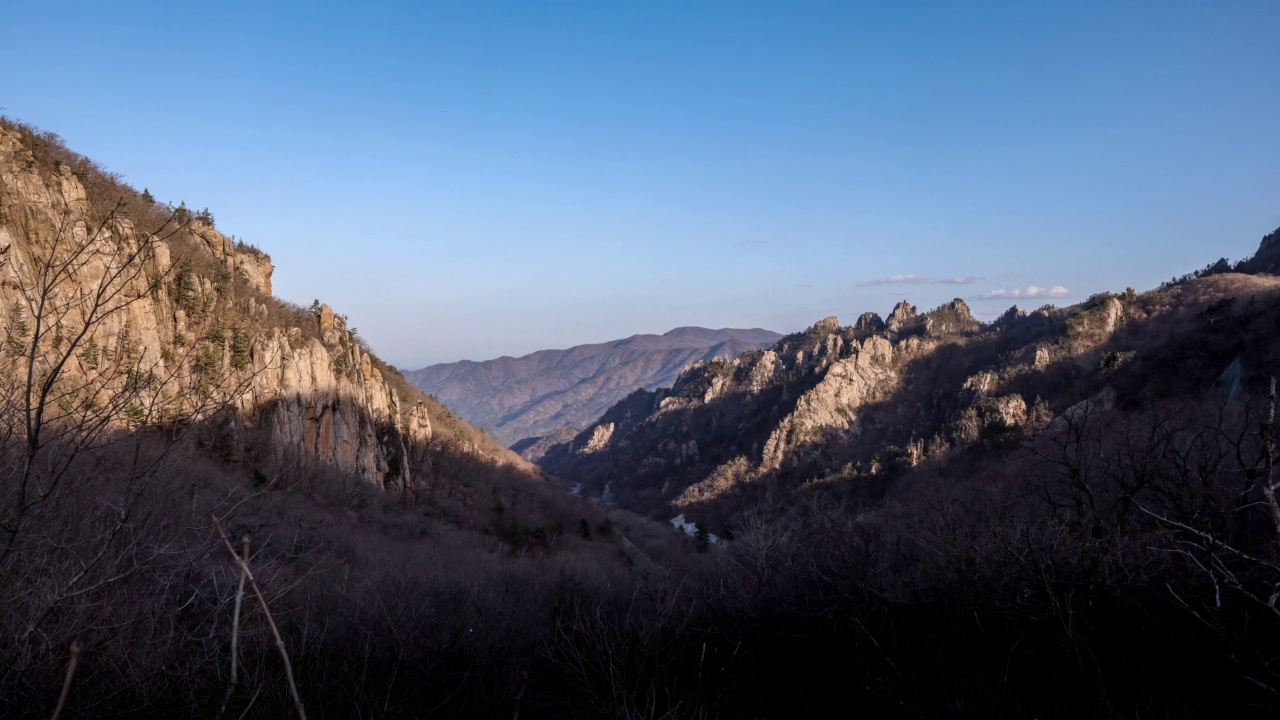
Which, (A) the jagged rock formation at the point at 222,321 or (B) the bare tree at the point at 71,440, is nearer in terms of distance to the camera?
(B) the bare tree at the point at 71,440

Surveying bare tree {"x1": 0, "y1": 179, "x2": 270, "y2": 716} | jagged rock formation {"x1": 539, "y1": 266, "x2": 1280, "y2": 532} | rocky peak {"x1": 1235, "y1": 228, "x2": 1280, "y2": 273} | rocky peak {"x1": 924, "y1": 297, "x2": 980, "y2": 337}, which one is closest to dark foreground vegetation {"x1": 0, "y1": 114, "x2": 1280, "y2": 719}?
bare tree {"x1": 0, "y1": 179, "x2": 270, "y2": 716}

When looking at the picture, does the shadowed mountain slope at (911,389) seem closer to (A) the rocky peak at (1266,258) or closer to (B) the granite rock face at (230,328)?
(A) the rocky peak at (1266,258)

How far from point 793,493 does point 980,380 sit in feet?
118

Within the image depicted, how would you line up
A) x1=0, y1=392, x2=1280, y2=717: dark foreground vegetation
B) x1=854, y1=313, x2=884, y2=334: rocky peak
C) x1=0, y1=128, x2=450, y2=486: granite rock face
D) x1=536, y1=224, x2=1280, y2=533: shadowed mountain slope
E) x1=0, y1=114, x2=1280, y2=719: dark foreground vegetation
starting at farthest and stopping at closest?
1. x1=854, y1=313, x2=884, y2=334: rocky peak
2. x1=536, y1=224, x2=1280, y2=533: shadowed mountain slope
3. x1=0, y1=128, x2=450, y2=486: granite rock face
4. x1=0, y1=392, x2=1280, y2=717: dark foreground vegetation
5. x1=0, y1=114, x2=1280, y2=719: dark foreground vegetation

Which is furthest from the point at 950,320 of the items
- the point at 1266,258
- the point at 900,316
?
the point at 1266,258

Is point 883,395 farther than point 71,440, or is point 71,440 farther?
point 883,395

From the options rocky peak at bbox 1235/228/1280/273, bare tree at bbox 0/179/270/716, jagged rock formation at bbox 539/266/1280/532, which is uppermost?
rocky peak at bbox 1235/228/1280/273

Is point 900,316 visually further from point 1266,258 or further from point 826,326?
point 1266,258

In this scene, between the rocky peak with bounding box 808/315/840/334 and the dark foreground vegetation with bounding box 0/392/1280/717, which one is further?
the rocky peak with bounding box 808/315/840/334

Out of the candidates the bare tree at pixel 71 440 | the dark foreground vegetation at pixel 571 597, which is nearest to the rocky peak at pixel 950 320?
the dark foreground vegetation at pixel 571 597

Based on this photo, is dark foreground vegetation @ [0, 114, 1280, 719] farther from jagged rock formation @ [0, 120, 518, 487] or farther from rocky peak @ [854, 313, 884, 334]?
rocky peak @ [854, 313, 884, 334]

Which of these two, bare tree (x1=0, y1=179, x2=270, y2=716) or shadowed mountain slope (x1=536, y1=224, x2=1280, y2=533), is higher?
bare tree (x1=0, y1=179, x2=270, y2=716)

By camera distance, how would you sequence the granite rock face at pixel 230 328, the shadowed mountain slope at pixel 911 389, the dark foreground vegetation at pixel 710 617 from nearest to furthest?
the dark foreground vegetation at pixel 710 617 < the granite rock face at pixel 230 328 < the shadowed mountain slope at pixel 911 389

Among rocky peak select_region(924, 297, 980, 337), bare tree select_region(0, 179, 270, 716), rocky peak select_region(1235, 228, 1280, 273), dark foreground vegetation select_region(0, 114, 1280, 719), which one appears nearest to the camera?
bare tree select_region(0, 179, 270, 716)
